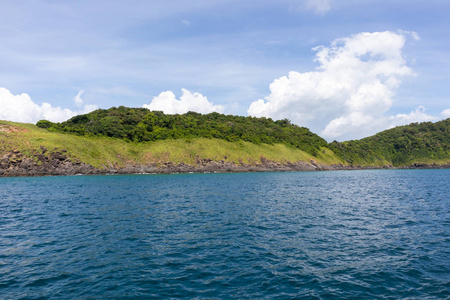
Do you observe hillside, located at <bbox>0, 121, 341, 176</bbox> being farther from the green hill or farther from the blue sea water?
the blue sea water

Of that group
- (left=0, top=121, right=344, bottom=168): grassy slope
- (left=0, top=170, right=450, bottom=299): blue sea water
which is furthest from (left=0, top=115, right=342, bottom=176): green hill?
(left=0, top=170, right=450, bottom=299): blue sea water

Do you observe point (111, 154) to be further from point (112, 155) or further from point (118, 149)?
point (118, 149)

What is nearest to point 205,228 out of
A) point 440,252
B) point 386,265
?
point 386,265

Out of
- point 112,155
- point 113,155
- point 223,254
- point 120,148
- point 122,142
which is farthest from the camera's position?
point 122,142

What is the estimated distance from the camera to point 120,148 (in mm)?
158750

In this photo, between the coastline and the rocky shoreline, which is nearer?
the rocky shoreline

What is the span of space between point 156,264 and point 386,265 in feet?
50.9

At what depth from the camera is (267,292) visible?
44.0 feet

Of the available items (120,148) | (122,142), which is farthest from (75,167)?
(122,142)

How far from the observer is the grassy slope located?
129m

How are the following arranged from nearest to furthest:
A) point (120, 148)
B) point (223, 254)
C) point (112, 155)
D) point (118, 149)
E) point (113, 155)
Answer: point (223, 254) < point (112, 155) < point (113, 155) < point (118, 149) < point (120, 148)

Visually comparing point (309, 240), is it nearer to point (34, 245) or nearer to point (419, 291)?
point (419, 291)

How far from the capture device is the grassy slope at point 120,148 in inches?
5074

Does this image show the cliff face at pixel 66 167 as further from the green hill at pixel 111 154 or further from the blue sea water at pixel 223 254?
the blue sea water at pixel 223 254
